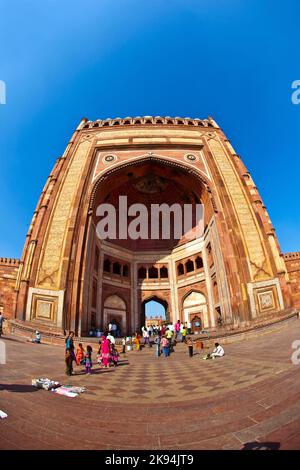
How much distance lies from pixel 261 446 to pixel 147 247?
76.7ft

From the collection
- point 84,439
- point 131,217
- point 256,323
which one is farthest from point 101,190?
point 84,439

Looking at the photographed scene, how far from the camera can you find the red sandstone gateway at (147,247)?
1552cm

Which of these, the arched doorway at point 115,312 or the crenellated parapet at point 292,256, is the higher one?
the crenellated parapet at point 292,256

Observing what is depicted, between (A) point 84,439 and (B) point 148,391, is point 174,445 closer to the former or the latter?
(A) point 84,439

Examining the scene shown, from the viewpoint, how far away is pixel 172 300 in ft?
75.8

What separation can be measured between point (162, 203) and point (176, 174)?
4204mm

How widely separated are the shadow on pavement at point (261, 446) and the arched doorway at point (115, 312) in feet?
64.0

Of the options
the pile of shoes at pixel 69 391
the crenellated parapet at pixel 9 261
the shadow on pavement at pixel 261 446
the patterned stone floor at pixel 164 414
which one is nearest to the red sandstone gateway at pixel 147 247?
the crenellated parapet at pixel 9 261

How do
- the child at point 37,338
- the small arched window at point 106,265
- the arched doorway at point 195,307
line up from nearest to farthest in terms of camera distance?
the child at point 37,338 → the arched doorway at point 195,307 → the small arched window at point 106,265

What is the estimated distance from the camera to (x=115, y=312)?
21.7m

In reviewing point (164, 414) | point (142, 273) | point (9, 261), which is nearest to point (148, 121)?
point (142, 273)

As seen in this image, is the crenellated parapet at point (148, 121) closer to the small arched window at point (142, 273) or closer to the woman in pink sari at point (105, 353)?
the small arched window at point (142, 273)

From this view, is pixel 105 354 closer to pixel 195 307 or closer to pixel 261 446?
pixel 261 446

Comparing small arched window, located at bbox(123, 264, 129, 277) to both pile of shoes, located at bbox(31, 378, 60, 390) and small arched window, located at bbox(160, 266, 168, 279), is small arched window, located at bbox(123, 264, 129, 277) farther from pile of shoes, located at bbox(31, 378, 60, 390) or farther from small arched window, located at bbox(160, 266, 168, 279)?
pile of shoes, located at bbox(31, 378, 60, 390)
